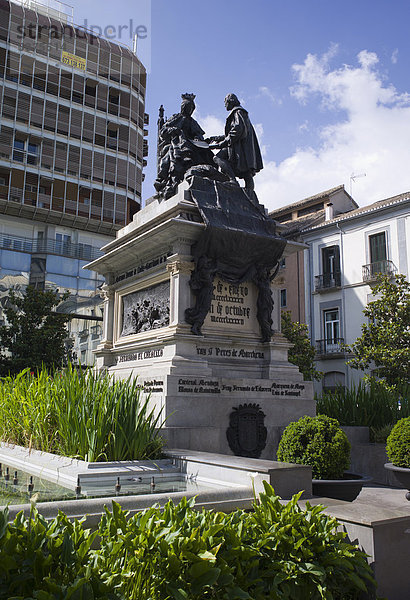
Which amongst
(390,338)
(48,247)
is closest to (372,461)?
(390,338)

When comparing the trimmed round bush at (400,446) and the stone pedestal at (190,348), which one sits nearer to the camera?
the trimmed round bush at (400,446)

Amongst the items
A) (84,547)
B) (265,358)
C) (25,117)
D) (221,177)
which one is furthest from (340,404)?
(25,117)

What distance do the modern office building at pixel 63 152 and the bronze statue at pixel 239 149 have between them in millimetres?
26985

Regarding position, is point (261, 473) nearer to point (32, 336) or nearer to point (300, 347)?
point (32, 336)

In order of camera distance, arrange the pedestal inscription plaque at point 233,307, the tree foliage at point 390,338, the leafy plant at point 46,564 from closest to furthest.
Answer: the leafy plant at point 46,564 < the pedestal inscription plaque at point 233,307 < the tree foliage at point 390,338

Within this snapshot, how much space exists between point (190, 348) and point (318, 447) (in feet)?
16.0

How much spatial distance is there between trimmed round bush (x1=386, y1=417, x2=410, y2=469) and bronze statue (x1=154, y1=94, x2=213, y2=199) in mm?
7568

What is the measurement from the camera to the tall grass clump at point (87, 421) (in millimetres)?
7297

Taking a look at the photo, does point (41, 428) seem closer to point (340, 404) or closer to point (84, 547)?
point (84, 547)


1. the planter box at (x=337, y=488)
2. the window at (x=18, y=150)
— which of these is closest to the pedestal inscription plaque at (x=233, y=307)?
the planter box at (x=337, y=488)

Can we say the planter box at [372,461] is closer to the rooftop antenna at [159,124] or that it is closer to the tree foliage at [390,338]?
the rooftop antenna at [159,124]

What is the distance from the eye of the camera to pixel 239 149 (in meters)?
13.5

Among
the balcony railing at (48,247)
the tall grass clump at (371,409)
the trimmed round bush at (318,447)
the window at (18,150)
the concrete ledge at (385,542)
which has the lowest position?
the concrete ledge at (385,542)

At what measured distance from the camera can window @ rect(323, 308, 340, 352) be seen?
37906mm
